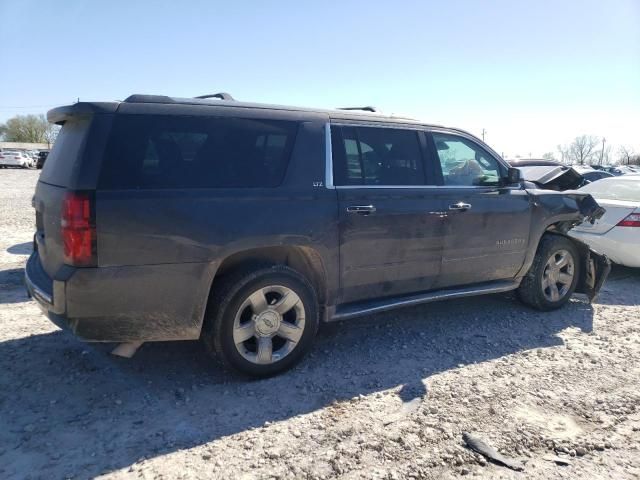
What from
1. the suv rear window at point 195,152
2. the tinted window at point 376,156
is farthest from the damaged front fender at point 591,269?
the suv rear window at point 195,152

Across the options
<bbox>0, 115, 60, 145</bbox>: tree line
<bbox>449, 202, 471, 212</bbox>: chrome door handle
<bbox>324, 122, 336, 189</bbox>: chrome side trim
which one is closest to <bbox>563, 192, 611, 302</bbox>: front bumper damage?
<bbox>449, 202, 471, 212</bbox>: chrome door handle

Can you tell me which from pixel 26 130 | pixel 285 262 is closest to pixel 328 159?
pixel 285 262

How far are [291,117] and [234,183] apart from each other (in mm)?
731

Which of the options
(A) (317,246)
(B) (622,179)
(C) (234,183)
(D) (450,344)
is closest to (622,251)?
(B) (622,179)

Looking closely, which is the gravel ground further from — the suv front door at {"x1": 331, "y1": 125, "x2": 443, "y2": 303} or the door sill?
the suv front door at {"x1": 331, "y1": 125, "x2": 443, "y2": 303}

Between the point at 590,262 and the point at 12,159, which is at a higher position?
the point at 12,159

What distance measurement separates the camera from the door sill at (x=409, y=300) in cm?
398

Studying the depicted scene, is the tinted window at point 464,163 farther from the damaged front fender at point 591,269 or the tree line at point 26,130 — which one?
the tree line at point 26,130

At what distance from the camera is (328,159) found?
3826mm

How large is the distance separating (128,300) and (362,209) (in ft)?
6.08

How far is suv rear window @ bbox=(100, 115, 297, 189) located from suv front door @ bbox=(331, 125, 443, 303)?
1.83 ft

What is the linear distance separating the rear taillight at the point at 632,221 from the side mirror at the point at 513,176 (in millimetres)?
2737

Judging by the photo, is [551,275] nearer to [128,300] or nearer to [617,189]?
[617,189]

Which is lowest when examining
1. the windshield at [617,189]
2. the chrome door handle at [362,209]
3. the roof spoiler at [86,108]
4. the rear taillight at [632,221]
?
the rear taillight at [632,221]
